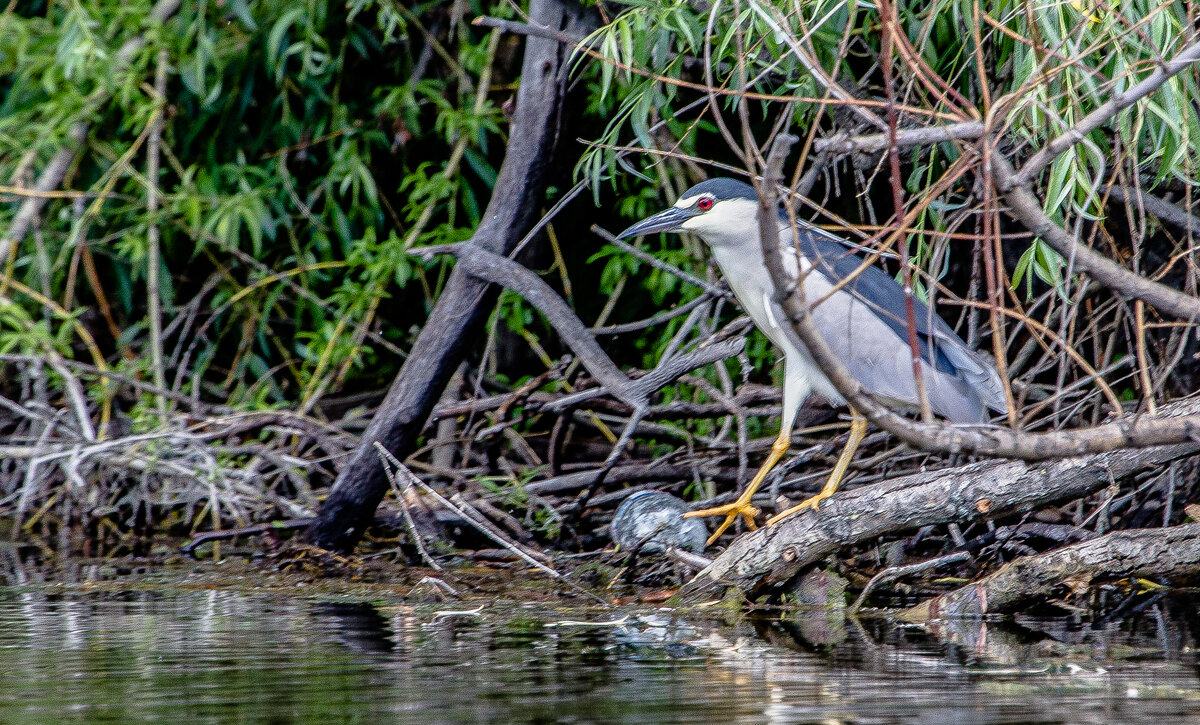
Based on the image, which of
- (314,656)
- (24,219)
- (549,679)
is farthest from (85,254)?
(549,679)

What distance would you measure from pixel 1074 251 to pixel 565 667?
4.39ft

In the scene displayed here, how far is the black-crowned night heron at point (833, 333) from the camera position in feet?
12.8

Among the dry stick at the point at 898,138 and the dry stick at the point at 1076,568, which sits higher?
the dry stick at the point at 898,138

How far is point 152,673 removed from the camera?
2717mm

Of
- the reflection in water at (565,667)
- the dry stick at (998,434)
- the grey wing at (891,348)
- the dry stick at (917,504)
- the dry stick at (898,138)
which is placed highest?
the dry stick at (898,138)

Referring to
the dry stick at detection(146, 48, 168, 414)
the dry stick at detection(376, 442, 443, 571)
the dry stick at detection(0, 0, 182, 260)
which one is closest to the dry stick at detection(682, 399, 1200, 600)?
the dry stick at detection(376, 442, 443, 571)

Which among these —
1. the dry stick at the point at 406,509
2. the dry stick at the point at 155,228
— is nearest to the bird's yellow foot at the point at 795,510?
the dry stick at the point at 406,509

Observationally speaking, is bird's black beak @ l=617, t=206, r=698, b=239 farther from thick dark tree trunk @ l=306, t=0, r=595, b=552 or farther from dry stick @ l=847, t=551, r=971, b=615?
dry stick @ l=847, t=551, r=971, b=615

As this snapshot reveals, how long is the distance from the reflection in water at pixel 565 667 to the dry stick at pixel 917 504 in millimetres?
164

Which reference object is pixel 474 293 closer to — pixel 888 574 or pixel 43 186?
pixel 888 574

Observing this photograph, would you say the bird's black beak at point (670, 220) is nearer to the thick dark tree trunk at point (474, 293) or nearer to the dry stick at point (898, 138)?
the thick dark tree trunk at point (474, 293)

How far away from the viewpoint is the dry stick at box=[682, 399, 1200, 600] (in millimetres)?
3371

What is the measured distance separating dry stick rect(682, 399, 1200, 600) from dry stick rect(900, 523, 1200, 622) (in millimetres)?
148

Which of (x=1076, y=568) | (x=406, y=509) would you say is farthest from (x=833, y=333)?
(x=406, y=509)
